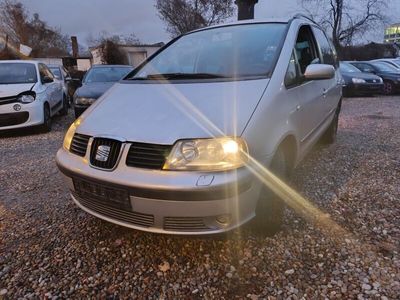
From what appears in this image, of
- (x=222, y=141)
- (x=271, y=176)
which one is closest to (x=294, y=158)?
(x=271, y=176)

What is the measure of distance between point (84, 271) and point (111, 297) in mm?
340

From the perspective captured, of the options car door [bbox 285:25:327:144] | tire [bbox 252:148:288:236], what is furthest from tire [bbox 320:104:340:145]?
tire [bbox 252:148:288:236]

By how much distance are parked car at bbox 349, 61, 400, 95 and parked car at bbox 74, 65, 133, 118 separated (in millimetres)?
10618

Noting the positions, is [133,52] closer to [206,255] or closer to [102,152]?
[102,152]

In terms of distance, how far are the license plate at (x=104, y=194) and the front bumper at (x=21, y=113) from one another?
489cm

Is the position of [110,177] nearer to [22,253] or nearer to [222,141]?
[222,141]

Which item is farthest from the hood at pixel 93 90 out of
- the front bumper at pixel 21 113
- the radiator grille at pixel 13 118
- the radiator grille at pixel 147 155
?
the radiator grille at pixel 147 155

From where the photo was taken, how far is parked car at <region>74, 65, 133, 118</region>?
724 cm

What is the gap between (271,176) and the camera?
230cm

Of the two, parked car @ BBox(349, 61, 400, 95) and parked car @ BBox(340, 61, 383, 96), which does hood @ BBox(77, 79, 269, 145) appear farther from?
parked car @ BBox(349, 61, 400, 95)

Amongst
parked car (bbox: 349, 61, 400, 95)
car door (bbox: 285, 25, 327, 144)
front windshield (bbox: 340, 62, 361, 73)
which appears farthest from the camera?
parked car (bbox: 349, 61, 400, 95)

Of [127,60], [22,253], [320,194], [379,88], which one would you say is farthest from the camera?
[127,60]

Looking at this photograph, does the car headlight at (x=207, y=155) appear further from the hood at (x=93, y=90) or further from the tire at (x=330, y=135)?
the hood at (x=93, y=90)

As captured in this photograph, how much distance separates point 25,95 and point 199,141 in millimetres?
5740
